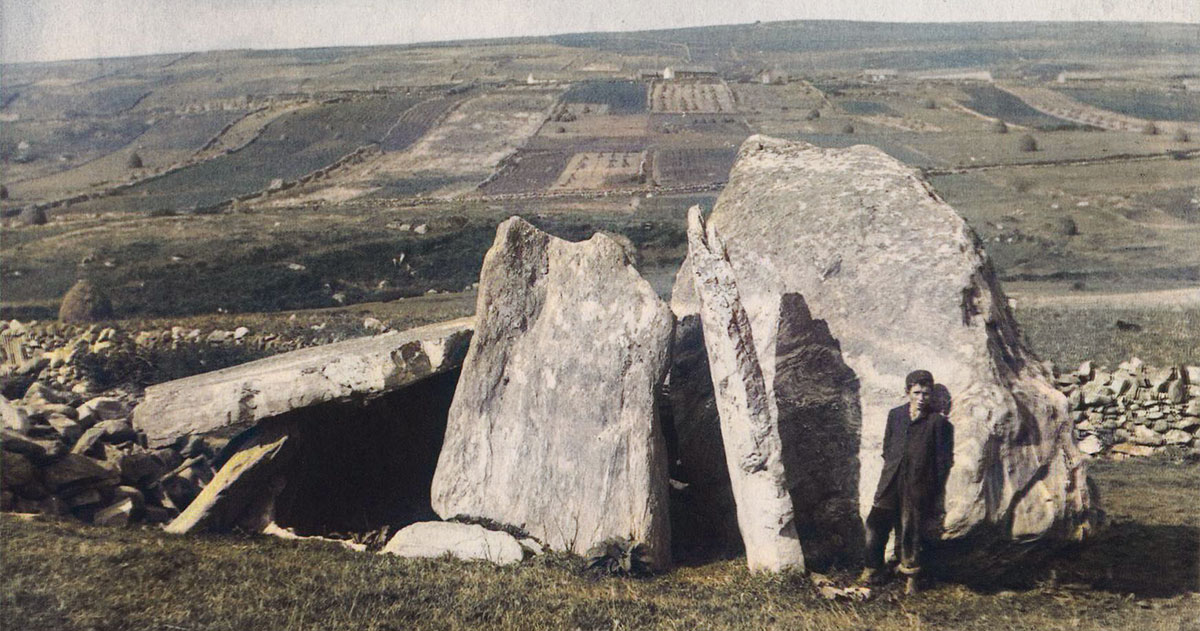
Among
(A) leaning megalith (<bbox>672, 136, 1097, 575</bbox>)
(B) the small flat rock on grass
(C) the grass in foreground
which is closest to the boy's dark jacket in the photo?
(A) leaning megalith (<bbox>672, 136, 1097, 575</bbox>)

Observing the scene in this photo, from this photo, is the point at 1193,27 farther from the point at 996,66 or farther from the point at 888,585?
the point at 888,585

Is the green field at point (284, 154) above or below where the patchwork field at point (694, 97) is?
below

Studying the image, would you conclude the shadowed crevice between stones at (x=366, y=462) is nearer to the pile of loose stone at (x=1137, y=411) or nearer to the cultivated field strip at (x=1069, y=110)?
the pile of loose stone at (x=1137, y=411)

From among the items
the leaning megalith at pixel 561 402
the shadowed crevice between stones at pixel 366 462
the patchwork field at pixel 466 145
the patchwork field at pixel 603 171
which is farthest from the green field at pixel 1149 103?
the shadowed crevice between stones at pixel 366 462

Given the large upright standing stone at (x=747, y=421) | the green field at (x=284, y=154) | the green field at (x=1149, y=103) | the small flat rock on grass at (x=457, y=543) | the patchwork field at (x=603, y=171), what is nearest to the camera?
the large upright standing stone at (x=747, y=421)

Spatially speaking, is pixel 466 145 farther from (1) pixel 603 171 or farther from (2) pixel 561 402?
(2) pixel 561 402

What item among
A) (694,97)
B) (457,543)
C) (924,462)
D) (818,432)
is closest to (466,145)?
(694,97)
